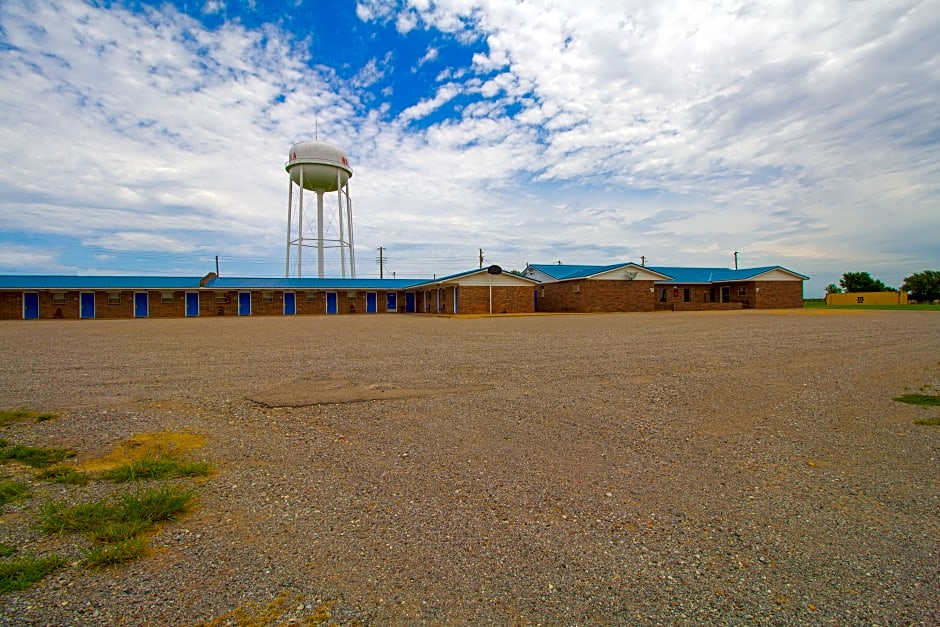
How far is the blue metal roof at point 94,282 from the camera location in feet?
103

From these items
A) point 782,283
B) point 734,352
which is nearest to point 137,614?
point 734,352

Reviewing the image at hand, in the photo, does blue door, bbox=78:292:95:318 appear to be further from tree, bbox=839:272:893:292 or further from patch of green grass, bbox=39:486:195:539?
tree, bbox=839:272:893:292

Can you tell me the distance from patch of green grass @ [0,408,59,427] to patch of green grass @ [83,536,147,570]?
3735 mm

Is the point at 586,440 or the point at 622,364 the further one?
the point at 622,364

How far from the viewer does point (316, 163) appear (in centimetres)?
3753

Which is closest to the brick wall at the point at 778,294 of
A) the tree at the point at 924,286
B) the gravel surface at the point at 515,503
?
the tree at the point at 924,286

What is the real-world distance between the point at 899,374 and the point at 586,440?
260 inches

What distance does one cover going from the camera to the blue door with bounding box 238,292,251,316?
35438mm

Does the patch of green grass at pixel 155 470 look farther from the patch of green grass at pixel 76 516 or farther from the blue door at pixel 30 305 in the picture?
the blue door at pixel 30 305

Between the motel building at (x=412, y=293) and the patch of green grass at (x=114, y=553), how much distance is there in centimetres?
2824

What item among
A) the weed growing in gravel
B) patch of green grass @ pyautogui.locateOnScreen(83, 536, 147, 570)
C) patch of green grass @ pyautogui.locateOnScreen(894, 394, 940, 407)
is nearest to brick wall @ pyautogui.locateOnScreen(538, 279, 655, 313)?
patch of green grass @ pyautogui.locateOnScreen(894, 394, 940, 407)

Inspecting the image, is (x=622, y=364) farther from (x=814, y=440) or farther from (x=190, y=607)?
(x=190, y=607)

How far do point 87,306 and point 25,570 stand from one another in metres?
37.2

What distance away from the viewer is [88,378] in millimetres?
8023
